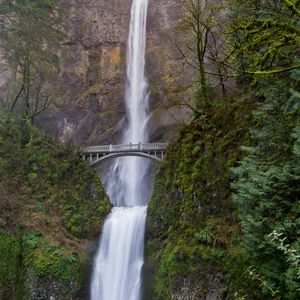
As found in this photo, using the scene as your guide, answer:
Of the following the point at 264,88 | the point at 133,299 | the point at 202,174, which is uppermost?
the point at 264,88

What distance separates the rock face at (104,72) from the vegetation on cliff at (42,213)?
11905mm

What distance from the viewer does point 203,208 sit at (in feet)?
47.2

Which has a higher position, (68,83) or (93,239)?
(68,83)

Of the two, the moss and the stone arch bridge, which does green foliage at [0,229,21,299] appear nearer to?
the moss

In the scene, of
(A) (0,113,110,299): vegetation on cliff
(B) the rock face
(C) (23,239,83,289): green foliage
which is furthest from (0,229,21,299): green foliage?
(B) the rock face

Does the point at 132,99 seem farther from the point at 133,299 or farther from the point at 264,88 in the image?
the point at 264,88

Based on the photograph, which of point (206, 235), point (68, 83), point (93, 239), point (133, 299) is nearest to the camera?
point (206, 235)

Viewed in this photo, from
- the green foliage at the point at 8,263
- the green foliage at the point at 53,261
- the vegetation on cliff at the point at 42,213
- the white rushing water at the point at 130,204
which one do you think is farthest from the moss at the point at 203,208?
the green foliage at the point at 8,263

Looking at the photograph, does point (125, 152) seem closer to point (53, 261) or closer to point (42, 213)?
point (42, 213)

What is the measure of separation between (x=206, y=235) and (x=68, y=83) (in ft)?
101

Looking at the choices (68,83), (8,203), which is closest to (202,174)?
(8,203)

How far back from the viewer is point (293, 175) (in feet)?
26.0

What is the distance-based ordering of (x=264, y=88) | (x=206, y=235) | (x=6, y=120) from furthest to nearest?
(x=6, y=120) < (x=206, y=235) < (x=264, y=88)

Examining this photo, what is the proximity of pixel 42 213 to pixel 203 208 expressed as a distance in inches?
346
